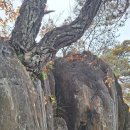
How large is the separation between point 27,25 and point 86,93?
840 cm

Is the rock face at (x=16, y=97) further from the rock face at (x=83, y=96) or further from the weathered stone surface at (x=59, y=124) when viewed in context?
the weathered stone surface at (x=59, y=124)

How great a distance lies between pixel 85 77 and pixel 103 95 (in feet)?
3.55

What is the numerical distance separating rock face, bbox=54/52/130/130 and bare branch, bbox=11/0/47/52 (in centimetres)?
800

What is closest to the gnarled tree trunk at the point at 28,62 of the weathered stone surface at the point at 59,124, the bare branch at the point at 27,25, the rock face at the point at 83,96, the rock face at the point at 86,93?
the bare branch at the point at 27,25

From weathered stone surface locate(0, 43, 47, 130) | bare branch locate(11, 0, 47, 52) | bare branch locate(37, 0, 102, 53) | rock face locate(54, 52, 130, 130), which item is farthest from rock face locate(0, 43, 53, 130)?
rock face locate(54, 52, 130, 130)

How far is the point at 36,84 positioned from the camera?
7246mm

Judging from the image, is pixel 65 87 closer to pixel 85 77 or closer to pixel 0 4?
pixel 85 77

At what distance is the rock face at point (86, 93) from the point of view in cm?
1484

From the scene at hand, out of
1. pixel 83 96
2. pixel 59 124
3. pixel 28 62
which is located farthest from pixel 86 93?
pixel 28 62

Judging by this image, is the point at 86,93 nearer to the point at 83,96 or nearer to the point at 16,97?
the point at 83,96

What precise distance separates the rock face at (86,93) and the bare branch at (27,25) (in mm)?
7999

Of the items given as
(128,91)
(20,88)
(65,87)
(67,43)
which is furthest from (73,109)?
(128,91)

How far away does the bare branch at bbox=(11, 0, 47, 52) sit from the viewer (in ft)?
23.5

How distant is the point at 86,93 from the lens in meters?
15.2
